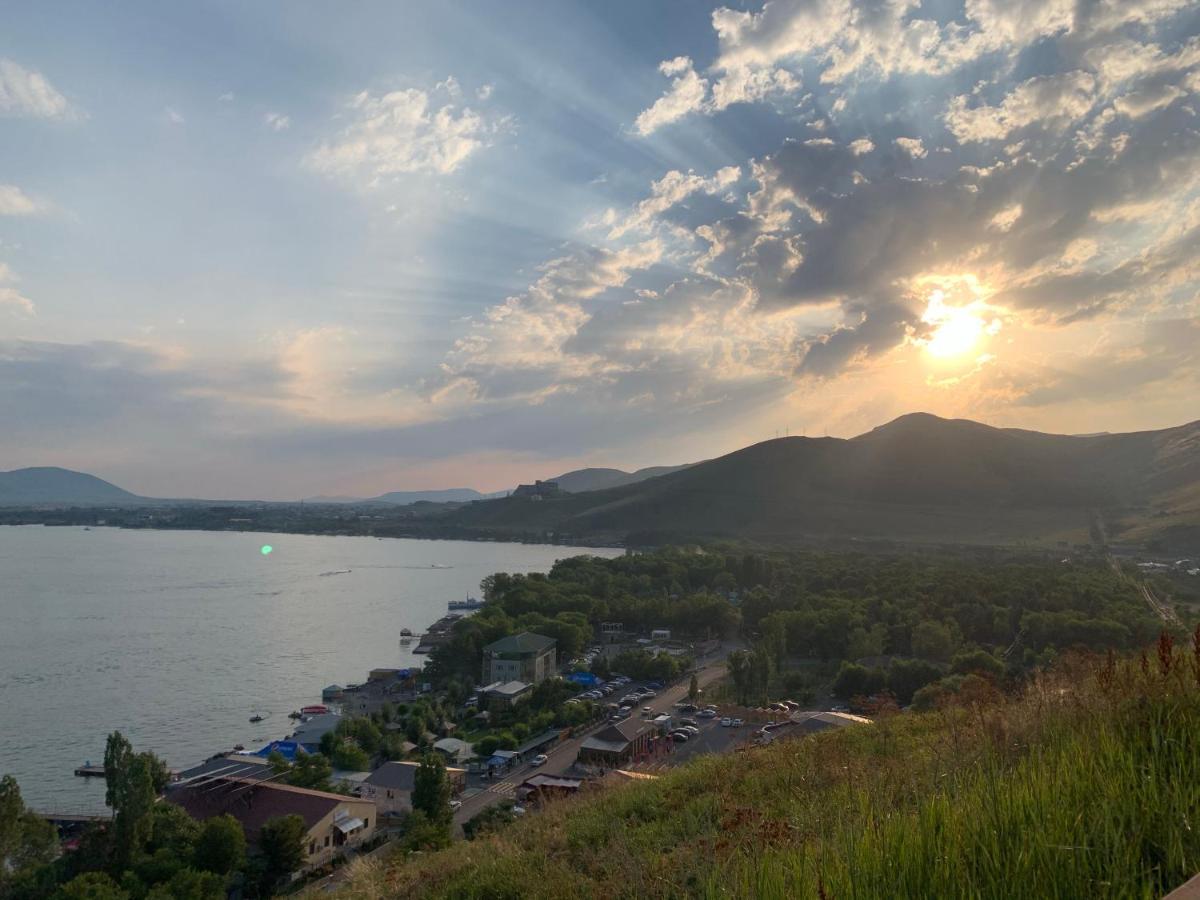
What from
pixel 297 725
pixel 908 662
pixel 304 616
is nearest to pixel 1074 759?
pixel 908 662

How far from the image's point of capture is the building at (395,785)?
722 inches

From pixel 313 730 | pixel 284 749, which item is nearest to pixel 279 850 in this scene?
pixel 284 749

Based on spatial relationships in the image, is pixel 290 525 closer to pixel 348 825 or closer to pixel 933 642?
pixel 933 642

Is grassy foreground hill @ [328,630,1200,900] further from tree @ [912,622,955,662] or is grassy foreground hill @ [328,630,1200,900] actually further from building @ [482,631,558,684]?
building @ [482,631,558,684]

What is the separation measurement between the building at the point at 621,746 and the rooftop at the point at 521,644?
13148mm

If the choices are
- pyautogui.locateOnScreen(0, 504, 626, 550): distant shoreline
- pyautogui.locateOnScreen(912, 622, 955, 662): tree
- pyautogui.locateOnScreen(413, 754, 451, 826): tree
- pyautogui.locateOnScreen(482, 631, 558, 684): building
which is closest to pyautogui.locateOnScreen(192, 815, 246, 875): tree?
pyautogui.locateOnScreen(413, 754, 451, 826): tree

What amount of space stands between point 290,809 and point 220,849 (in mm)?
2358

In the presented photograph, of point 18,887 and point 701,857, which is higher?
point 701,857

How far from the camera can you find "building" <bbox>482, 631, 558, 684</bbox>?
32.6m

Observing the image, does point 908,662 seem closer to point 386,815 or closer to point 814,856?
point 386,815

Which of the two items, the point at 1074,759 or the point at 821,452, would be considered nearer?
the point at 1074,759

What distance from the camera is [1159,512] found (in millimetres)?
69625

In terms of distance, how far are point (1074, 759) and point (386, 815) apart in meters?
17.9

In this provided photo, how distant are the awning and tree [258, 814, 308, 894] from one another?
168 cm
